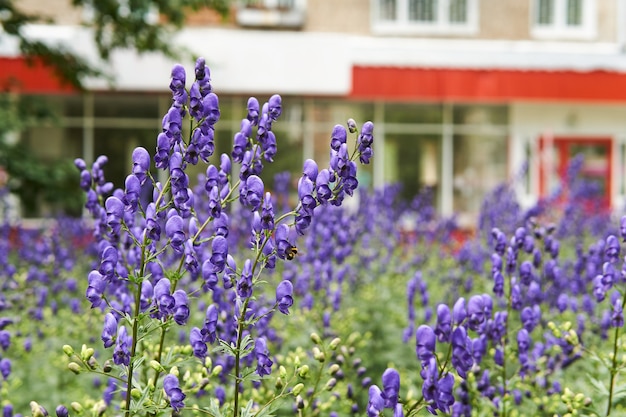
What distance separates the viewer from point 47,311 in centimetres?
683

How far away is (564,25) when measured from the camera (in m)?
22.7

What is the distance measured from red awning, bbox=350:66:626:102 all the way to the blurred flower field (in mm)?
10849

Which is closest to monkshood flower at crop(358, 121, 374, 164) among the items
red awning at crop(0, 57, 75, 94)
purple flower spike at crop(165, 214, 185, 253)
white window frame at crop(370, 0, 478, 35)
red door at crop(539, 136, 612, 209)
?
purple flower spike at crop(165, 214, 185, 253)

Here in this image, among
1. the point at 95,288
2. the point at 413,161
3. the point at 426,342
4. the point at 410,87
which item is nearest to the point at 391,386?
the point at 426,342

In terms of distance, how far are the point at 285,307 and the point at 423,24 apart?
20.1 metres

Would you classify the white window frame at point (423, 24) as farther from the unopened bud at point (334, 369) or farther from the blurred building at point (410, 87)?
the unopened bud at point (334, 369)

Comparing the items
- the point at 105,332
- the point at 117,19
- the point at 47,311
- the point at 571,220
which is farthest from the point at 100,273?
the point at 117,19

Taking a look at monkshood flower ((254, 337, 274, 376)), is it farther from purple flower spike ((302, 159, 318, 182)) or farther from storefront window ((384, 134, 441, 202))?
storefront window ((384, 134, 441, 202))

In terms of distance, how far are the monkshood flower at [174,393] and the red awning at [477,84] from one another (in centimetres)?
1752

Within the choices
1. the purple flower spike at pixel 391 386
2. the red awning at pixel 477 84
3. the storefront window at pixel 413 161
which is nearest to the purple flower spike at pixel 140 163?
the purple flower spike at pixel 391 386

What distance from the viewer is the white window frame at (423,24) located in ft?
71.5

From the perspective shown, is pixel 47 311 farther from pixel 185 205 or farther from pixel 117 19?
pixel 117 19

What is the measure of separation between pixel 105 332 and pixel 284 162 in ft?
59.4

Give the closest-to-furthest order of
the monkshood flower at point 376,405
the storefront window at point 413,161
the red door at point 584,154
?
the monkshood flower at point 376,405 < the storefront window at point 413,161 < the red door at point 584,154
